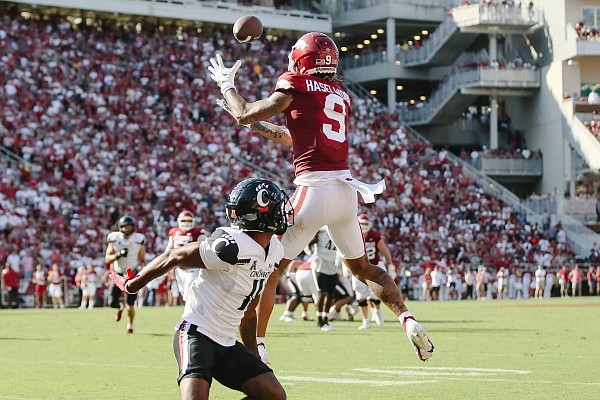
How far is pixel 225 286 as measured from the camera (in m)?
6.83

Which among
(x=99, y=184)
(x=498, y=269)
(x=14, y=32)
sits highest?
(x=14, y=32)

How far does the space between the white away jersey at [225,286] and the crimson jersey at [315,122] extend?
7.85ft

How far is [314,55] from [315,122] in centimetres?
53

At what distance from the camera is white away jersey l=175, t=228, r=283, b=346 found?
6723mm

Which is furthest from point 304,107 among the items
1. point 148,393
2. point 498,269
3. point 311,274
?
point 498,269

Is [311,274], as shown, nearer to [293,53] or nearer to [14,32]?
[293,53]

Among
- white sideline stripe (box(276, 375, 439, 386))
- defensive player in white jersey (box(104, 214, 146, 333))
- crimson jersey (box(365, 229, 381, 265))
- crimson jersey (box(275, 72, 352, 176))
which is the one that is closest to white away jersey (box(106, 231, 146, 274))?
defensive player in white jersey (box(104, 214, 146, 333))

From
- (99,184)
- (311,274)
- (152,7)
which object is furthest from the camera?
(152,7)

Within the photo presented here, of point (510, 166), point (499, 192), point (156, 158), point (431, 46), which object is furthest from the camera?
point (431, 46)

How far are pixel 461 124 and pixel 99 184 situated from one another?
23458 mm

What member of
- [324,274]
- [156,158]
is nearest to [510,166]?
[156,158]

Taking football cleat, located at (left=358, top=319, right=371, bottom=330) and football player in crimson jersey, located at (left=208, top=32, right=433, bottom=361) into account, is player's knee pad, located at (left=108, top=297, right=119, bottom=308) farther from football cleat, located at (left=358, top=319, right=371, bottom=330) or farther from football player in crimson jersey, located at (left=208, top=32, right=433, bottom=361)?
football player in crimson jersey, located at (left=208, top=32, right=433, bottom=361)

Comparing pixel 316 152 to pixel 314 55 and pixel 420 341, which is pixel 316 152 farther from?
pixel 420 341

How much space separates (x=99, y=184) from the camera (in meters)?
36.2
